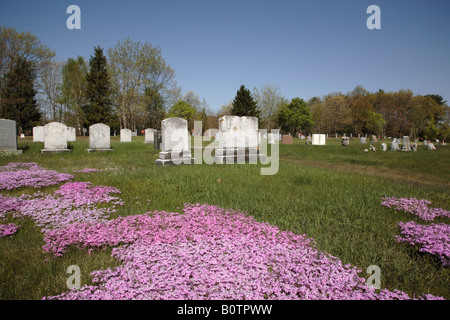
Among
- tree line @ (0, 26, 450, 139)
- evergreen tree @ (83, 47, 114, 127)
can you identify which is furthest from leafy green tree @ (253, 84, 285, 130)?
evergreen tree @ (83, 47, 114, 127)

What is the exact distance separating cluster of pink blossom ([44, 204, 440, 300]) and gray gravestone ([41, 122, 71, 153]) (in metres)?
12.6

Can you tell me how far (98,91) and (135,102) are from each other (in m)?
6.16

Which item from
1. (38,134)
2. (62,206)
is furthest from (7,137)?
(38,134)

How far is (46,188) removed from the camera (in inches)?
232

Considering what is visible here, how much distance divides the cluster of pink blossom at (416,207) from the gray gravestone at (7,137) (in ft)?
52.8

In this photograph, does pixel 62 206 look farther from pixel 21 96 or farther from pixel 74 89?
pixel 74 89

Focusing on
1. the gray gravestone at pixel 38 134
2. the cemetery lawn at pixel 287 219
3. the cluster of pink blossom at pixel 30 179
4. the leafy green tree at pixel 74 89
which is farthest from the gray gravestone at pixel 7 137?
the leafy green tree at pixel 74 89

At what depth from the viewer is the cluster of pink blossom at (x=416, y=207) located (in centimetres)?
423

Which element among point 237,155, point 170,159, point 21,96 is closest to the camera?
point 170,159

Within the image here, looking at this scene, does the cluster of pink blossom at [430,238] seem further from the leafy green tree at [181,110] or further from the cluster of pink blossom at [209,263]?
the leafy green tree at [181,110]

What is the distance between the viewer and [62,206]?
437cm
